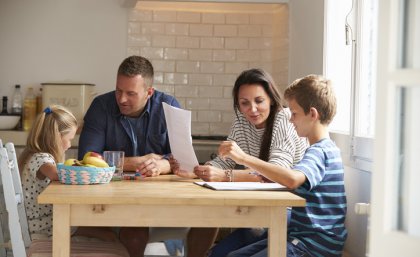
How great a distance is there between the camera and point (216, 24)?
20.8ft

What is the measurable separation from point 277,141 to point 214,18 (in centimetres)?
289

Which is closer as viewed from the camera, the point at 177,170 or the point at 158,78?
the point at 177,170

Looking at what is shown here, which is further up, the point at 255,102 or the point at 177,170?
the point at 255,102

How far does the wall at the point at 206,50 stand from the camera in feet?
20.6

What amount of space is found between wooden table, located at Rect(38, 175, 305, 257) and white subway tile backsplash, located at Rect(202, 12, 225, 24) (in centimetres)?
361

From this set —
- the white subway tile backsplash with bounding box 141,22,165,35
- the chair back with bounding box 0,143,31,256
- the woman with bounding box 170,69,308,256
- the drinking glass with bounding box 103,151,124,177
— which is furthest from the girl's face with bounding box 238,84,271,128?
the white subway tile backsplash with bounding box 141,22,165,35

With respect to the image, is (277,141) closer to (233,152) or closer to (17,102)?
(233,152)

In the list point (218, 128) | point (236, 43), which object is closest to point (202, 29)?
point (236, 43)

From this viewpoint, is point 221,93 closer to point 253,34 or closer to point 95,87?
point 253,34

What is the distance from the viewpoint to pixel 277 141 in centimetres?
364

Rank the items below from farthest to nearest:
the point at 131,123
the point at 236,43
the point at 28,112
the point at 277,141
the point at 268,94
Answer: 1. the point at 236,43
2. the point at 28,112
3. the point at 131,123
4. the point at 268,94
5. the point at 277,141

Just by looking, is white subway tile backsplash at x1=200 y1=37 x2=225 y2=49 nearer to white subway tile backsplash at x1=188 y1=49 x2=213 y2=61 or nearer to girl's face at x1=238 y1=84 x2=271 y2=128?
white subway tile backsplash at x1=188 y1=49 x2=213 y2=61

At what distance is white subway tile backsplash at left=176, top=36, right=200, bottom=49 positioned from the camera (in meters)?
6.30

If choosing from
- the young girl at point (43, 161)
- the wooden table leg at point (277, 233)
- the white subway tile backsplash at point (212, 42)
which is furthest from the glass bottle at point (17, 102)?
the wooden table leg at point (277, 233)
